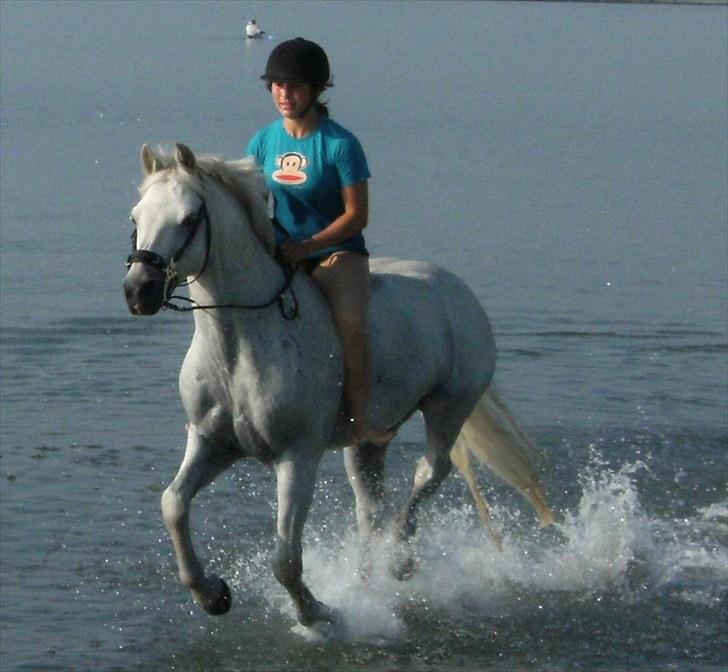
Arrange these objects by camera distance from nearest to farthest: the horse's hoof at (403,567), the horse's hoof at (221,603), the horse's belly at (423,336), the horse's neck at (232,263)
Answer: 1. the horse's neck at (232,263)
2. the horse's hoof at (221,603)
3. the horse's belly at (423,336)
4. the horse's hoof at (403,567)

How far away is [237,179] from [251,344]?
72 cm

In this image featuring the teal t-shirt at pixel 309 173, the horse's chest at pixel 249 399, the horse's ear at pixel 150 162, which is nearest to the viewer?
the horse's ear at pixel 150 162

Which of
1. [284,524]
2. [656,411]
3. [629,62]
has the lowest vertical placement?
[629,62]

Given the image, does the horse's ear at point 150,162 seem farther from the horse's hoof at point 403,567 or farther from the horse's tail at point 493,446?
the horse's tail at point 493,446

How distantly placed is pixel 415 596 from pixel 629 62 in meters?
59.1

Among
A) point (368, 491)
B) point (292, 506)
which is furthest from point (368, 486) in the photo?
point (292, 506)

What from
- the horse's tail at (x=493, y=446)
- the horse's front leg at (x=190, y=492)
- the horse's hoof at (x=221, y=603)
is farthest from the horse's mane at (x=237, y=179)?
the horse's tail at (x=493, y=446)

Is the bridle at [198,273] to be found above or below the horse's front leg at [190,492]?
above

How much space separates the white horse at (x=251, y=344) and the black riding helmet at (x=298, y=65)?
19.0 inches

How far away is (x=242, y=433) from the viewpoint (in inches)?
316

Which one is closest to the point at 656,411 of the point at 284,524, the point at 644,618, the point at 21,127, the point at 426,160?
the point at 644,618

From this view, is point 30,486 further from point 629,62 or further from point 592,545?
point 629,62

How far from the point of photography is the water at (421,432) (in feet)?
31.2

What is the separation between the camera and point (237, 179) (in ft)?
25.7
